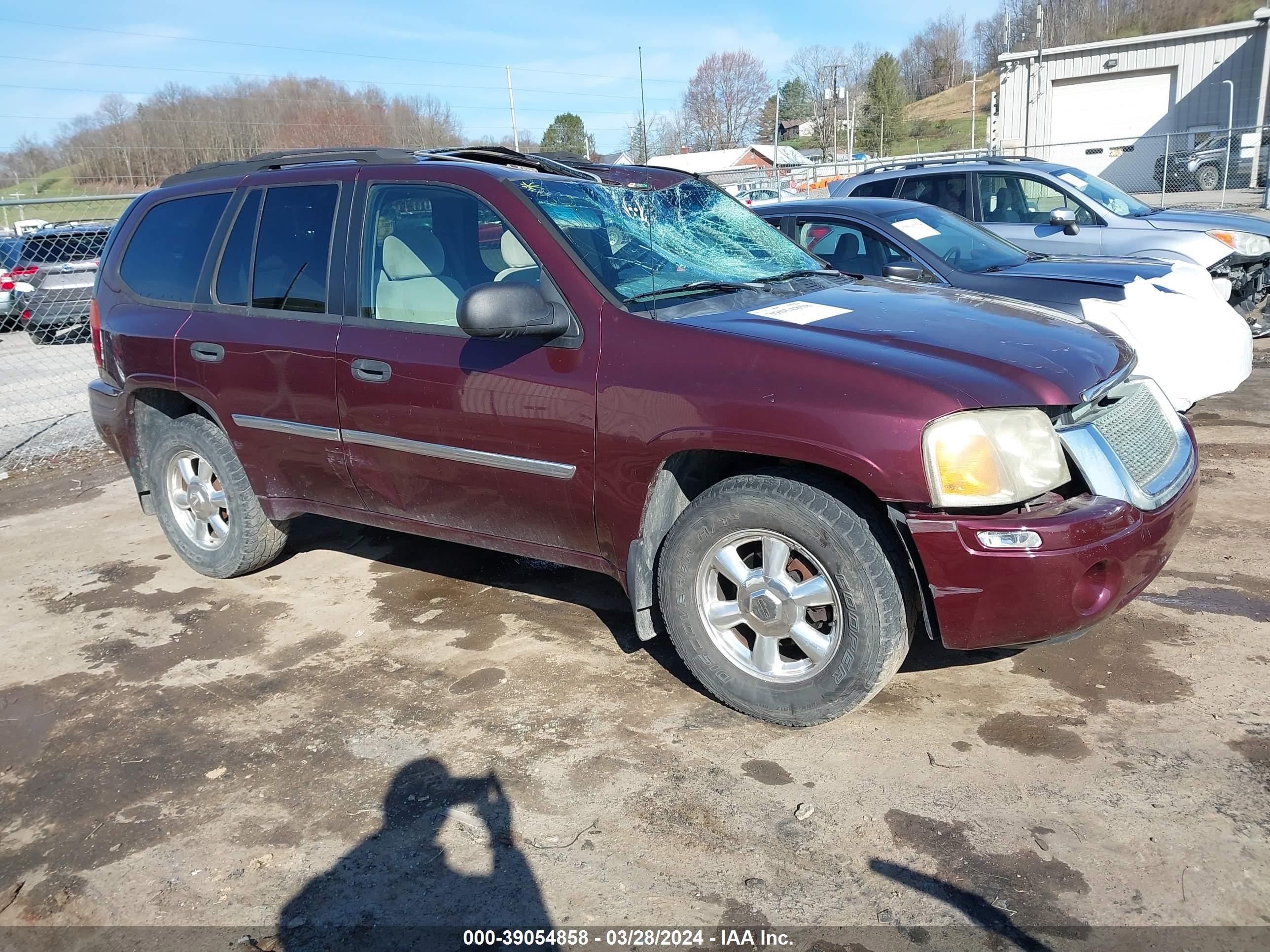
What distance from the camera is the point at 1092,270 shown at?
6426 millimetres

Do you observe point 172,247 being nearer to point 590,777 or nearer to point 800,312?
point 800,312

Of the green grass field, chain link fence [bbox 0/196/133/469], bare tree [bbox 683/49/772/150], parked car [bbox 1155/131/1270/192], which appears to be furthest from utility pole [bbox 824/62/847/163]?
chain link fence [bbox 0/196/133/469]

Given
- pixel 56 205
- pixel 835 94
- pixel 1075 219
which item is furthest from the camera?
pixel 835 94

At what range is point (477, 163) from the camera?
3.92m

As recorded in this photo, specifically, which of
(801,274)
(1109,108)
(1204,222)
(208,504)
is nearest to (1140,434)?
(801,274)

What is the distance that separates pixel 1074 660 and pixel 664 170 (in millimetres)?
2742

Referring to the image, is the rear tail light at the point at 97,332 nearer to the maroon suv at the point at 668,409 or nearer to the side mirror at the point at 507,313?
the maroon suv at the point at 668,409

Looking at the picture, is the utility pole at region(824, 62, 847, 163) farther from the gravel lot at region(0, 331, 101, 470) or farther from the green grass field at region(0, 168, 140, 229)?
the gravel lot at region(0, 331, 101, 470)

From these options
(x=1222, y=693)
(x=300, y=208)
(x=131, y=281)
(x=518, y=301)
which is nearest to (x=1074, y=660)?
(x=1222, y=693)

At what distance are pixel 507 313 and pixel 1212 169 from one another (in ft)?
104

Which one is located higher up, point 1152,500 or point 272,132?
point 272,132

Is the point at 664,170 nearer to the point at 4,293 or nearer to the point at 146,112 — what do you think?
the point at 4,293

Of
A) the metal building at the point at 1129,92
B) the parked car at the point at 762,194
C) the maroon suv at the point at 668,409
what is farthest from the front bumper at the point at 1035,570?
the metal building at the point at 1129,92

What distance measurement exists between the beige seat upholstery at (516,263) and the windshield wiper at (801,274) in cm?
92
